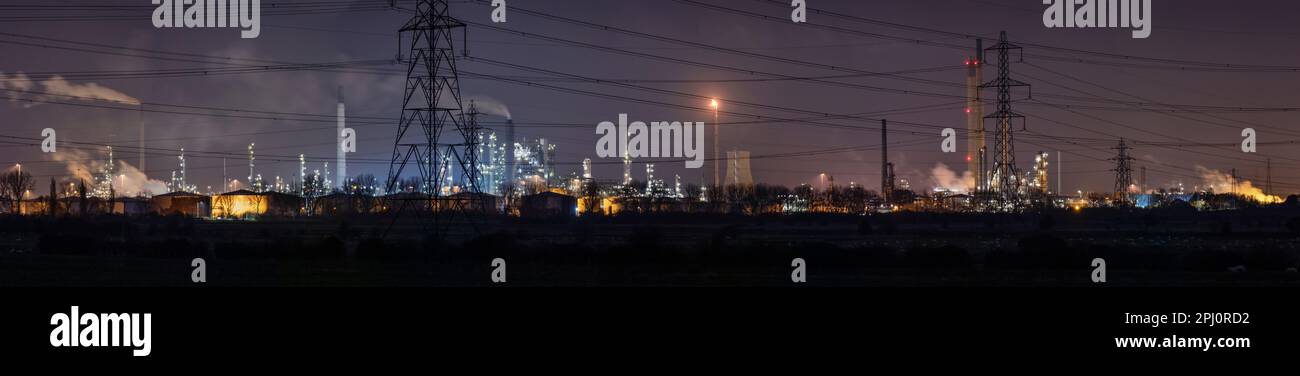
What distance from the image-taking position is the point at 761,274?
3653 centimetres

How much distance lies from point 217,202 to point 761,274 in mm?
126996

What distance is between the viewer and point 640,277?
35.0m
